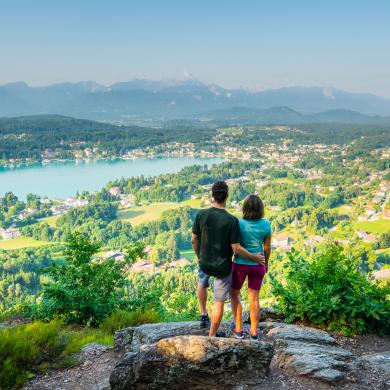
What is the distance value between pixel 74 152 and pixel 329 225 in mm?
78419

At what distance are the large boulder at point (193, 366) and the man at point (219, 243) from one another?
53 cm

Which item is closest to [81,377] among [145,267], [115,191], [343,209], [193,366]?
[193,366]

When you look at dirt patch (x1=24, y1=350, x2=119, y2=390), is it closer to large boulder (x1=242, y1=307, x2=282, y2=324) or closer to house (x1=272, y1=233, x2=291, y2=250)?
large boulder (x1=242, y1=307, x2=282, y2=324)

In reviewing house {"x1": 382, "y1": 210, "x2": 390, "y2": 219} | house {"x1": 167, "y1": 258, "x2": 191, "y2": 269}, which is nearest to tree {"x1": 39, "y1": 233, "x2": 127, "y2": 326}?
house {"x1": 167, "y1": 258, "x2": 191, "y2": 269}

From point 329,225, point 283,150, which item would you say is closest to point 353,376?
point 329,225

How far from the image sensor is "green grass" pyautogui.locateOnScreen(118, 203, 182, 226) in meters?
50.7

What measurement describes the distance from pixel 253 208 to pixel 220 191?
335 mm

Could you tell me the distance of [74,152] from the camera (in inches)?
4240

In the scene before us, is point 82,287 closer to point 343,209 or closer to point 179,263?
point 179,263

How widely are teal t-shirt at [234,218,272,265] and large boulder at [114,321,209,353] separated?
105cm

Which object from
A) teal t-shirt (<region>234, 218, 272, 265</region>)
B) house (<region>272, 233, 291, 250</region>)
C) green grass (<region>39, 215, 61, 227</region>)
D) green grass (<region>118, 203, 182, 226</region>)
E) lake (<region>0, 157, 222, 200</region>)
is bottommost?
green grass (<region>118, 203, 182, 226</region>)

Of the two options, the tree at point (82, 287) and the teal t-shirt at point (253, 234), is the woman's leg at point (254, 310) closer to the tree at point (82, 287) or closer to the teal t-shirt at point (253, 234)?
the teal t-shirt at point (253, 234)

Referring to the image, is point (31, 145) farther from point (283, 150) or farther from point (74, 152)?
point (283, 150)

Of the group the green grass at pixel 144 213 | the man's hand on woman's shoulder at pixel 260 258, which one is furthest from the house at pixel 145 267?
the man's hand on woman's shoulder at pixel 260 258
